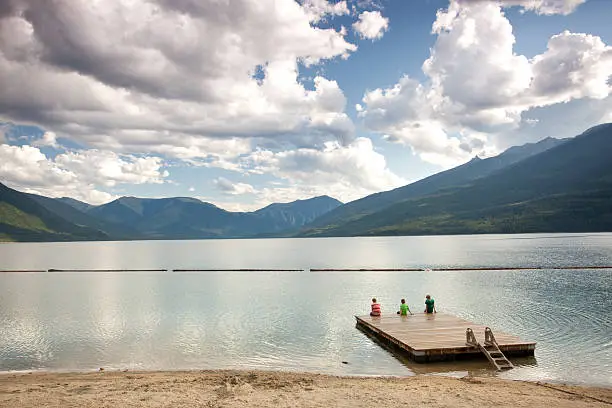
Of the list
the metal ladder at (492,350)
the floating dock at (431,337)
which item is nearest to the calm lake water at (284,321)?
the metal ladder at (492,350)

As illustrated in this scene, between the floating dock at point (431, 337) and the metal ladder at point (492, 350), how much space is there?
463 millimetres

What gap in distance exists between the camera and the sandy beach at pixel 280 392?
21.6 meters

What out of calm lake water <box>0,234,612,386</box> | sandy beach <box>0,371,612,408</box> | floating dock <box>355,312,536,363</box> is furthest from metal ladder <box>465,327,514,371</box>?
sandy beach <box>0,371,612,408</box>

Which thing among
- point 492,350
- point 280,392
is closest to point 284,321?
point 492,350

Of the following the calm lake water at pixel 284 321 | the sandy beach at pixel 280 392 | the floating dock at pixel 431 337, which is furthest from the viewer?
the calm lake water at pixel 284 321

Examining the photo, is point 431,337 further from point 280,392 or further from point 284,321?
point 284,321

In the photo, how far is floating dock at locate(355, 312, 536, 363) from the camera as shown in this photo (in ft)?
105

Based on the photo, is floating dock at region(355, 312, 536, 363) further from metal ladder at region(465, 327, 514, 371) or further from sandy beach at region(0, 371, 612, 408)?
sandy beach at region(0, 371, 612, 408)

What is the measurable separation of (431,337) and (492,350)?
4.85 metres

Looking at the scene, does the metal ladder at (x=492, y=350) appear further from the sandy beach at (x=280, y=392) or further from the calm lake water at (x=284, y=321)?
the sandy beach at (x=280, y=392)

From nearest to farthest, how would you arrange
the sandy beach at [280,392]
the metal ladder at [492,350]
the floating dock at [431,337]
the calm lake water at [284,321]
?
the sandy beach at [280,392], the metal ladder at [492,350], the floating dock at [431,337], the calm lake water at [284,321]

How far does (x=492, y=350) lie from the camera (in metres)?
32.0

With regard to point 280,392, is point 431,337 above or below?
above

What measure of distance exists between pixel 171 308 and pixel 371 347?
33291 millimetres
